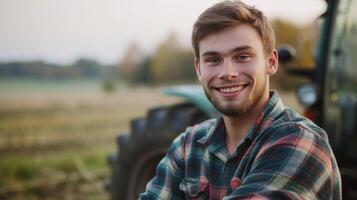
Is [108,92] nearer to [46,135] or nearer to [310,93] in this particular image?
[46,135]

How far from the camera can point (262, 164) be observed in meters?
1.91

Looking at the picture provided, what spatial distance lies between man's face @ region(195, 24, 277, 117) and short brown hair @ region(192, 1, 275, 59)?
19 mm

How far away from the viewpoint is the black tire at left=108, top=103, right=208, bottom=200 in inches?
159

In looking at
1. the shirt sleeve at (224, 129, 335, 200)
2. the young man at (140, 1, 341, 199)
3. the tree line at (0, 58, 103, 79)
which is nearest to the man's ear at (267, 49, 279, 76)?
the young man at (140, 1, 341, 199)

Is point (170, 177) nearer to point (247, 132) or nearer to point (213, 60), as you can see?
point (247, 132)

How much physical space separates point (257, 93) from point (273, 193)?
0.37 m

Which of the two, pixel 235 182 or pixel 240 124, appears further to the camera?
pixel 240 124

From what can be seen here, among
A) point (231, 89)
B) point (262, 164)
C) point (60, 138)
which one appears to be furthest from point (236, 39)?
point (60, 138)

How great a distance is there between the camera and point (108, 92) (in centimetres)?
1541

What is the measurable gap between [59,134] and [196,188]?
7.97 m

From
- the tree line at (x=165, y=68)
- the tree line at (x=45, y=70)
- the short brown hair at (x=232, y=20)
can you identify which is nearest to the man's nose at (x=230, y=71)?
the short brown hair at (x=232, y=20)

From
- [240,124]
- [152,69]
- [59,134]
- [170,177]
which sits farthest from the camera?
[152,69]

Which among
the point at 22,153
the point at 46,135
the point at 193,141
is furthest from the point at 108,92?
the point at 193,141

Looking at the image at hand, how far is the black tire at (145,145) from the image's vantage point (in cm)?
405
